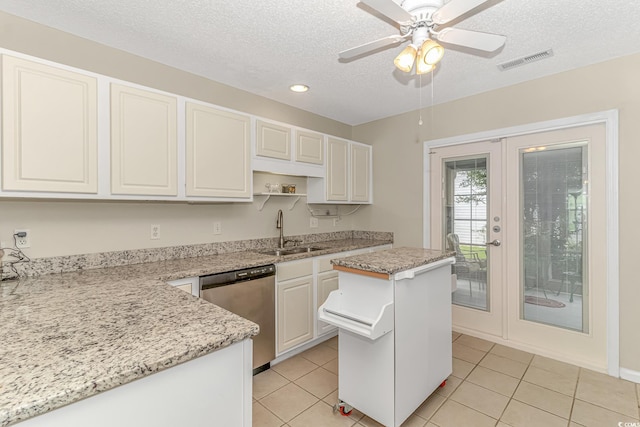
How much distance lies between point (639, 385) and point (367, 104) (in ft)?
11.0

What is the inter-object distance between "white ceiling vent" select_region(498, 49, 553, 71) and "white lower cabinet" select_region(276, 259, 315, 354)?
2.38 m

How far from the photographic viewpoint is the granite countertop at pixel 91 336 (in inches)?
26.4

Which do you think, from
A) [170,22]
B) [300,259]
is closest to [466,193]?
[300,259]

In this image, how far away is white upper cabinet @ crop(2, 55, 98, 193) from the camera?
5.25ft

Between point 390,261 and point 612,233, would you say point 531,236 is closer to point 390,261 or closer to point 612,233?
point 612,233

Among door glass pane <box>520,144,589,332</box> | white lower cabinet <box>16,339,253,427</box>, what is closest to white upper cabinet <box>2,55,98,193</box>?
white lower cabinet <box>16,339,253,427</box>

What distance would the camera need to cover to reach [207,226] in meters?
2.77

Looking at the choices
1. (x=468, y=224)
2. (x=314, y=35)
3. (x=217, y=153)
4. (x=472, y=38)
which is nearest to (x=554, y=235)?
(x=468, y=224)

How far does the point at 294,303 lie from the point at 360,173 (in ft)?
6.26

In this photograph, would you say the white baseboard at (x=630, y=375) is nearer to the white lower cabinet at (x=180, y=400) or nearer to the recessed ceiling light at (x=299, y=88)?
the white lower cabinet at (x=180, y=400)

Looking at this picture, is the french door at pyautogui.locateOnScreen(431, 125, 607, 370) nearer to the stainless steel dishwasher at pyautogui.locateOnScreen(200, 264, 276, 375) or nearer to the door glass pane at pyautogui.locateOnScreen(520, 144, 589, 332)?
the door glass pane at pyautogui.locateOnScreen(520, 144, 589, 332)

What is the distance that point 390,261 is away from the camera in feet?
6.11

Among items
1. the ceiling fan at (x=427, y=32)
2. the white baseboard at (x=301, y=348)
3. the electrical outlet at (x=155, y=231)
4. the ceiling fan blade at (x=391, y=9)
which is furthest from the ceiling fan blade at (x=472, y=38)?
the white baseboard at (x=301, y=348)

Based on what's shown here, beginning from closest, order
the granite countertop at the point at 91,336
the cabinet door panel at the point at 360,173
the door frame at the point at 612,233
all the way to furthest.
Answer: the granite countertop at the point at 91,336 → the door frame at the point at 612,233 → the cabinet door panel at the point at 360,173
